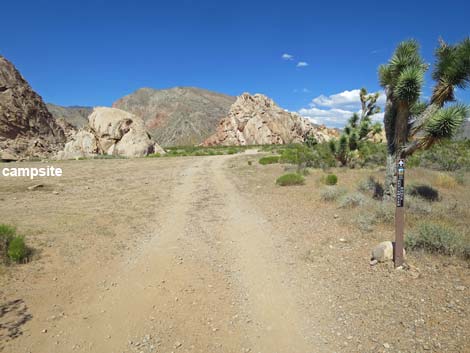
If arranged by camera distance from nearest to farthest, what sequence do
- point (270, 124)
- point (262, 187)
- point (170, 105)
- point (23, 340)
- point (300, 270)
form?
point (23, 340)
point (300, 270)
point (262, 187)
point (270, 124)
point (170, 105)

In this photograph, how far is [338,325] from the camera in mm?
3639

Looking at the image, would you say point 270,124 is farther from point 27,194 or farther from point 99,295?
point 99,295

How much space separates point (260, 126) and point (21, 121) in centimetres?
5745

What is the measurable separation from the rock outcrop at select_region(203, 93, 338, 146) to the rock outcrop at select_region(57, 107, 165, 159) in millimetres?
49331

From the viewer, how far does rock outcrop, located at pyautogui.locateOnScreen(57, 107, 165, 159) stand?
1336 inches

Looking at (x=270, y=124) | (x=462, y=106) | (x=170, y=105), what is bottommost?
(x=462, y=106)

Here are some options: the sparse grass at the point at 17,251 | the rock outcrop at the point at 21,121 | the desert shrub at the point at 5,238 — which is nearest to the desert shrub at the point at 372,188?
the sparse grass at the point at 17,251

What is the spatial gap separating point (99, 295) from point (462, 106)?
30.3ft

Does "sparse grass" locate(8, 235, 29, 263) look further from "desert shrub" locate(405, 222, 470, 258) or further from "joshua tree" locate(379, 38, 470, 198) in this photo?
"joshua tree" locate(379, 38, 470, 198)

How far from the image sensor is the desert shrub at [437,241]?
502 centimetres

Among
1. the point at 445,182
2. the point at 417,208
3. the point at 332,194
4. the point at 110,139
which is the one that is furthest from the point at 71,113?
the point at 417,208

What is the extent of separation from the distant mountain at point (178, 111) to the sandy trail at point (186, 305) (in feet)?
371

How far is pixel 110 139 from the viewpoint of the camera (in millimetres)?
34719

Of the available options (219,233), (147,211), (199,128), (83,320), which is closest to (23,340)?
(83,320)
